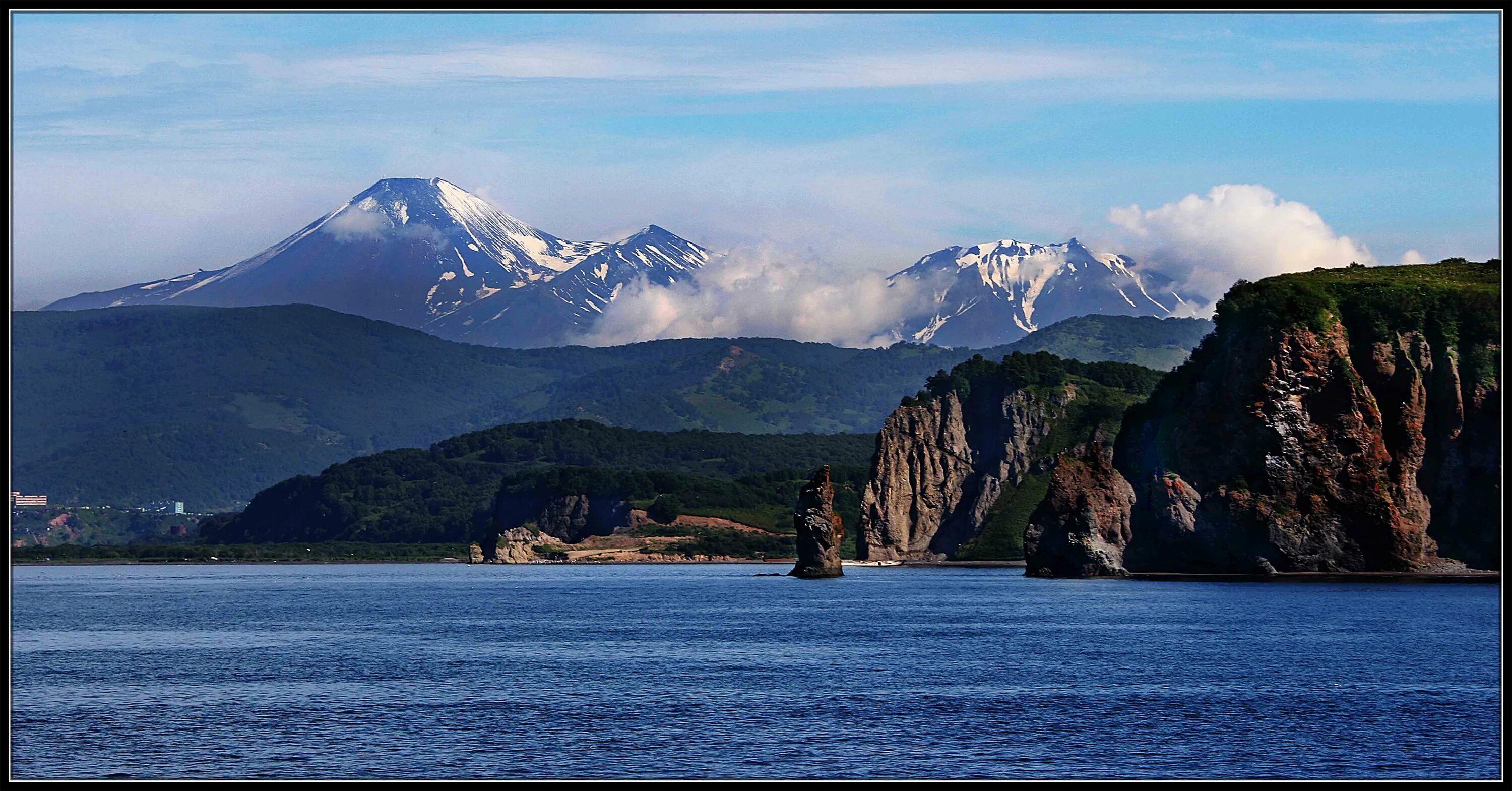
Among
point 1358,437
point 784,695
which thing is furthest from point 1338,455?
point 784,695

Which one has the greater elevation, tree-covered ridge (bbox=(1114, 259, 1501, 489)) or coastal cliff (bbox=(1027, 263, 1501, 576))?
tree-covered ridge (bbox=(1114, 259, 1501, 489))

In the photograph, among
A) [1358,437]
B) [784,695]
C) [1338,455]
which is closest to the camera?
[784,695]

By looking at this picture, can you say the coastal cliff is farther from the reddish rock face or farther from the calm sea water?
the calm sea water

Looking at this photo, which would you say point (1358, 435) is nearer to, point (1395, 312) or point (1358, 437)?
point (1358, 437)

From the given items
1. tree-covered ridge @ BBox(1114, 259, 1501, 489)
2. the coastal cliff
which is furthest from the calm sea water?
tree-covered ridge @ BBox(1114, 259, 1501, 489)

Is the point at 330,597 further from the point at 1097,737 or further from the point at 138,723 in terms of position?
the point at 1097,737

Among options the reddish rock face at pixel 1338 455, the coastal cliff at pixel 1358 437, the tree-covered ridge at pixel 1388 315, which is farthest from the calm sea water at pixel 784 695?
the tree-covered ridge at pixel 1388 315

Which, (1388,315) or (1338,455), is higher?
(1388,315)
